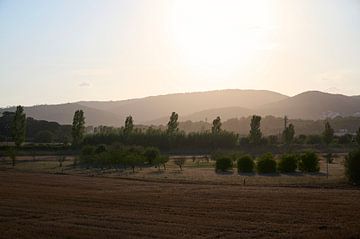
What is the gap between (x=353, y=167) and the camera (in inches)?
1682

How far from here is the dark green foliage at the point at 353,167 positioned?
139 feet

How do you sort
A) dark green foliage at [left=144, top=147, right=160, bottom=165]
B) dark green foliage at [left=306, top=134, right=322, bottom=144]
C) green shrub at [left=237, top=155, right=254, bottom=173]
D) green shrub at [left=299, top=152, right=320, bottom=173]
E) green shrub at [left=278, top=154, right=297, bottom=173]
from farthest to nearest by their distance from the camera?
dark green foliage at [left=306, top=134, right=322, bottom=144], dark green foliage at [left=144, top=147, right=160, bottom=165], green shrub at [left=237, top=155, right=254, bottom=173], green shrub at [left=278, top=154, right=297, bottom=173], green shrub at [left=299, top=152, right=320, bottom=173]

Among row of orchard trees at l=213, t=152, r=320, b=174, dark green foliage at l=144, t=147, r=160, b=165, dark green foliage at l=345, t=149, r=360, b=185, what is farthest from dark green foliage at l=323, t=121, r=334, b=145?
dark green foliage at l=345, t=149, r=360, b=185

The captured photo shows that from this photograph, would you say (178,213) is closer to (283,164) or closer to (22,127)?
(283,164)

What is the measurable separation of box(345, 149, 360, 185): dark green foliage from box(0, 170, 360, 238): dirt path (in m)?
7.98

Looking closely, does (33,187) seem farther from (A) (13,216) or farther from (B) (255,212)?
(B) (255,212)

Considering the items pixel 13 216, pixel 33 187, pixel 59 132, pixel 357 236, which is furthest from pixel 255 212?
pixel 59 132

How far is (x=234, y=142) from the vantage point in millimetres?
111062

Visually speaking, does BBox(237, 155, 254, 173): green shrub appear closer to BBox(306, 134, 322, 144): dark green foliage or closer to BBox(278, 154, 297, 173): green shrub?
BBox(278, 154, 297, 173): green shrub

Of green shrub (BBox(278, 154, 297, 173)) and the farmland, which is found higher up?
green shrub (BBox(278, 154, 297, 173))

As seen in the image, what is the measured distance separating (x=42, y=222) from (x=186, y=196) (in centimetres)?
1200

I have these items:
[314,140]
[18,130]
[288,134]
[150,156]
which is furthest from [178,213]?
[314,140]

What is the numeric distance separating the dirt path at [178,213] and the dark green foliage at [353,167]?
7.98 metres

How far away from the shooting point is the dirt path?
2048cm
